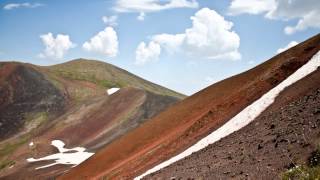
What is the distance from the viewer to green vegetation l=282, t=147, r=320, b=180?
435 inches

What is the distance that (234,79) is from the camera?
54.2 m

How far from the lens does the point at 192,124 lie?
39250mm

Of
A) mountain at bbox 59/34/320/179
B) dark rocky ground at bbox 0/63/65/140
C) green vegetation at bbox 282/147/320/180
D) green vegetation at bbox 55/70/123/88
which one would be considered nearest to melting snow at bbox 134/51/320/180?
mountain at bbox 59/34/320/179

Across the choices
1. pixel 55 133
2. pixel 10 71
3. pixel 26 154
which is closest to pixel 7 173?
pixel 26 154

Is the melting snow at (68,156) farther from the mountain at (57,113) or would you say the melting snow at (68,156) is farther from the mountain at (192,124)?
the mountain at (192,124)

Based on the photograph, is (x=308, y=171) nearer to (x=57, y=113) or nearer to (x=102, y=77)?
(x=57, y=113)

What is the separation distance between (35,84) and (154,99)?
168 feet

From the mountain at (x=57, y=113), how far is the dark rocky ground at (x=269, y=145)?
2110 inches

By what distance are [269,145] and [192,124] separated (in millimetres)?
21073

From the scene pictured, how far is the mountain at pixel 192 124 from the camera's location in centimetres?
3281

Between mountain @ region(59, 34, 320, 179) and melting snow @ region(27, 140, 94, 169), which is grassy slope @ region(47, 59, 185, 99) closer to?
melting snow @ region(27, 140, 94, 169)

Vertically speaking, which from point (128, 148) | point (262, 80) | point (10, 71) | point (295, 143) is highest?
point (10, 71)

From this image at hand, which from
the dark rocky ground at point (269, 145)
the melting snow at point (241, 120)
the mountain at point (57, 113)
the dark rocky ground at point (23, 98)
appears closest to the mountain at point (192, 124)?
the dark rocky ground at point (269, 145)

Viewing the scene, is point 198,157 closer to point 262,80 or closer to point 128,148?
point 262,80
